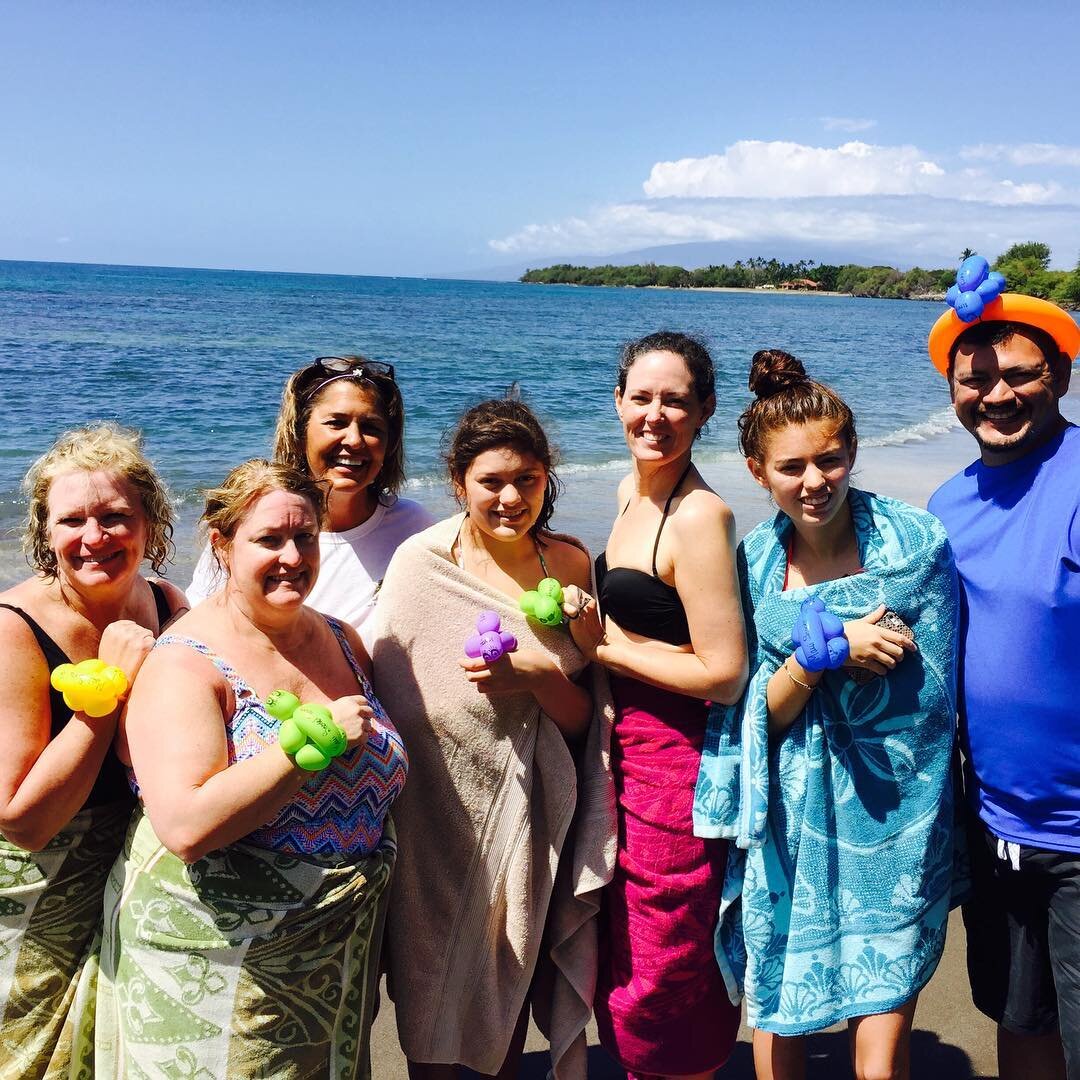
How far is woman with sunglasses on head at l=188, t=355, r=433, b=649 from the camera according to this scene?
129 inches

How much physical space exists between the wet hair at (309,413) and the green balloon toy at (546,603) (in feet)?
3.07

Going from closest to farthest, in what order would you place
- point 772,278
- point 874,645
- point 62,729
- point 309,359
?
point 62,729 < point 874,645 < point 309,359 < point 772,278

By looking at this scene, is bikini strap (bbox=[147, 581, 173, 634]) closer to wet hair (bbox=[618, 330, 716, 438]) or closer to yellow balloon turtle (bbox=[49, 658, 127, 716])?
yellow balloon turtle (bbox=[49, 658, 127, 716])

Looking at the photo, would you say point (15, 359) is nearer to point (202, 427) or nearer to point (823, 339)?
point (202, 427)

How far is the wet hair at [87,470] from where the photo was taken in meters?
2.47

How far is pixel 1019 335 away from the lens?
2799 mm

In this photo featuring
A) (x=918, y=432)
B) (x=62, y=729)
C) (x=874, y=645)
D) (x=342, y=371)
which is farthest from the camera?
(x=918, y=432)

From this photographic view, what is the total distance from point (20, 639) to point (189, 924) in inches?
30.8

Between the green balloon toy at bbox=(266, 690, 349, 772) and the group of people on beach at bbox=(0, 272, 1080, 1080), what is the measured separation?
0.12 ft

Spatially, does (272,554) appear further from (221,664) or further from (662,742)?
(662,742)

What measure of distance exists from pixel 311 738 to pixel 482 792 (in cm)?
91

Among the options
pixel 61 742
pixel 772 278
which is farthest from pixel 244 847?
pixel 772 278

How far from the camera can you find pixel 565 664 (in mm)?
2910

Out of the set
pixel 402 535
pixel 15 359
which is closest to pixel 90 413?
pixel 15 359
